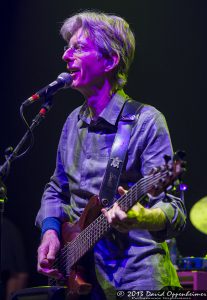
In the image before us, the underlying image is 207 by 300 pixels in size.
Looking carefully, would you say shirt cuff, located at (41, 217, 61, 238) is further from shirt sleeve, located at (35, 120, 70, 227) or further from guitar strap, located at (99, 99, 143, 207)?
guitar strap, located at (99, 99, 143, 207)

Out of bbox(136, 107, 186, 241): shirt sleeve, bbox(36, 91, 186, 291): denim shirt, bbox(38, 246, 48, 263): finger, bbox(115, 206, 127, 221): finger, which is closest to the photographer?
bbox(115, 206, 127, 221): finger

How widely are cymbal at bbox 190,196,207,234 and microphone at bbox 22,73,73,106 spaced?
246 cm

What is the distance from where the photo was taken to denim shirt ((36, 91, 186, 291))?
2789 mm

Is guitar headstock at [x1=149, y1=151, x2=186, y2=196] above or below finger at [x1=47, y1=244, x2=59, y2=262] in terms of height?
above

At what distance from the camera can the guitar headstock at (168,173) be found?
2.39 metres

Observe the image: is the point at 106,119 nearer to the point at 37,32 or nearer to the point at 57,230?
the point at 57,230

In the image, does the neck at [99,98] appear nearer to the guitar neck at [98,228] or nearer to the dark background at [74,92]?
the guitar neck at [98,228]

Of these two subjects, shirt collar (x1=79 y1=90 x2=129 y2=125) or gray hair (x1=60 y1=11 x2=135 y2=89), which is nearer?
shirt collar (x1=79 y1=90 x2=129 y2=125)

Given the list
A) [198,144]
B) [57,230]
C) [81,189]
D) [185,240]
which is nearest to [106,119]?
[81,189]

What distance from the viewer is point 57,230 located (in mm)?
3244

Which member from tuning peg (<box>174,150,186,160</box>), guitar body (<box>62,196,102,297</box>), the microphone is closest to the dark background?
the microphone

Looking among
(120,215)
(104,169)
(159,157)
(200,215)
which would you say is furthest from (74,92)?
(120,215)

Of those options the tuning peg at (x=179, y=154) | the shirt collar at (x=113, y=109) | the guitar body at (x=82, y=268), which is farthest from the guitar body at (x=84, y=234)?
the shirt collar at (x=113, y=109)

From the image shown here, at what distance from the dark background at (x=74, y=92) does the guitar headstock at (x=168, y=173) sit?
118 inches
